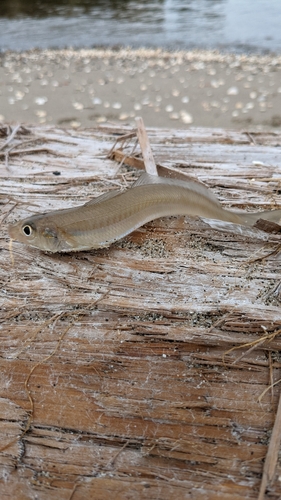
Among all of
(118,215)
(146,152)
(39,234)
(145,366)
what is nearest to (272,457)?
(145,366)

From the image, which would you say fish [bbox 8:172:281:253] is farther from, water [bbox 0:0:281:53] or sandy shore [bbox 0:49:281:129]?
water [bbox 0:0:281:53]

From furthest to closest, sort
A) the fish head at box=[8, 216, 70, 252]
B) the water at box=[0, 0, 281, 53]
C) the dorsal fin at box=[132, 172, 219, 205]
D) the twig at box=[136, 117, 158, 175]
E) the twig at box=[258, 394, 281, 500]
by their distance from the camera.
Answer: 1. the water at box=[0, 0, 281, 53]
2. the twig at box=[136, 117, 158, 175]
3. the dorsal fin at box=[132, 172, 219, 205]
4. the fish head at box=[8, 216, 70, 252]
5. the twig at box=[258, 394, 281, 500]

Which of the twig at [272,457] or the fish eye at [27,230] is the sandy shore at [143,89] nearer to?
the fish eye at [27,230]

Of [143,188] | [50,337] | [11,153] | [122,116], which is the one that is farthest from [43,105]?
[50,337]

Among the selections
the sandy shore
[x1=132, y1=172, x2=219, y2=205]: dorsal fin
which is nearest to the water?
the sandy shore

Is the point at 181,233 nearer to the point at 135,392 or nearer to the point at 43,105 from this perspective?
the point at 135,392

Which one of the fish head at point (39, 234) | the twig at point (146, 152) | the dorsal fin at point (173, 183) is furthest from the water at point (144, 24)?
the fish head at point (39, 234)

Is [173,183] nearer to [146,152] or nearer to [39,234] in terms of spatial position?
[146,152]

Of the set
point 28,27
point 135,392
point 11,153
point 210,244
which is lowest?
point 135,392
